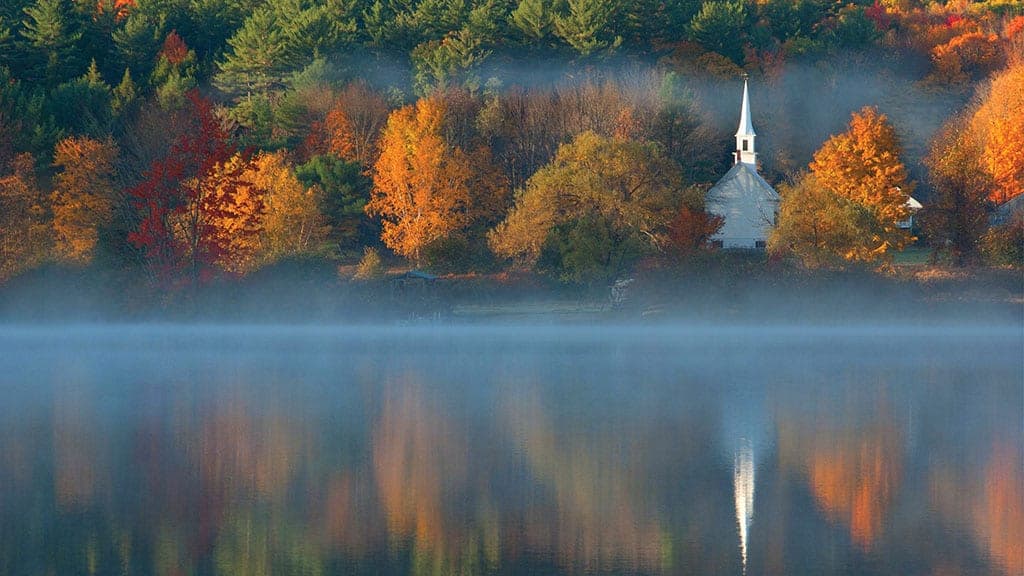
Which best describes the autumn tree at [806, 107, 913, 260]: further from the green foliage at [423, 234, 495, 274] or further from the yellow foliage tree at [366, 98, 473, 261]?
the yellow foliage tree at [366, 98, 473, 261]

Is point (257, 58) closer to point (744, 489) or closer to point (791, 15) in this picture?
point (791, 15)

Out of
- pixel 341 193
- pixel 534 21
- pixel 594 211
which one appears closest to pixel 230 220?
pixel 341 193

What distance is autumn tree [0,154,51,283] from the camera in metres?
62.2

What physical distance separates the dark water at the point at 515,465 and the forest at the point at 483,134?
17.0 m

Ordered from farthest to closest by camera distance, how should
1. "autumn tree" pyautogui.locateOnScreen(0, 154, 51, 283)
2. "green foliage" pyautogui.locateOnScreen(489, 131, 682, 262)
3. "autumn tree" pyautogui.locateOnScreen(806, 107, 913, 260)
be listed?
"autumn tree" pyautogui.locateOnScreen(806, 107, 913, 260), "green foliage" pyautogui.locateOnScreen(489, 131, 682, 262), "autumn tree" pyautogui.locateOnScreen(0, 154, 51, 283)

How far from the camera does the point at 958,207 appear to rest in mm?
64875

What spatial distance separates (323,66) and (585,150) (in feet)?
78.4

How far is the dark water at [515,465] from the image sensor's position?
19.2 m

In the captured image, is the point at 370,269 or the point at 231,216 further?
the point at 231,216

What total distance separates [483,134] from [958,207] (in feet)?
92.4

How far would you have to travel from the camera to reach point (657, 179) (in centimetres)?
6606

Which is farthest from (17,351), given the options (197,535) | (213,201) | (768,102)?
(768,102)

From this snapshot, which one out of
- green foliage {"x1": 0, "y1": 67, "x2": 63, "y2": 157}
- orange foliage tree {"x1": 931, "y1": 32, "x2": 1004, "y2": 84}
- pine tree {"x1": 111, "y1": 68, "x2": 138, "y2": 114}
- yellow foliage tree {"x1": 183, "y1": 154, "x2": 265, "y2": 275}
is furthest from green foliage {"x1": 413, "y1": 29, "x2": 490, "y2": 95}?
orange foliage tree {"x1": 931, "y1": 32, "x2": 1004, "y2": 84}

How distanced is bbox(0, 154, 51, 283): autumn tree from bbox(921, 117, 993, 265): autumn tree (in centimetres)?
4106
